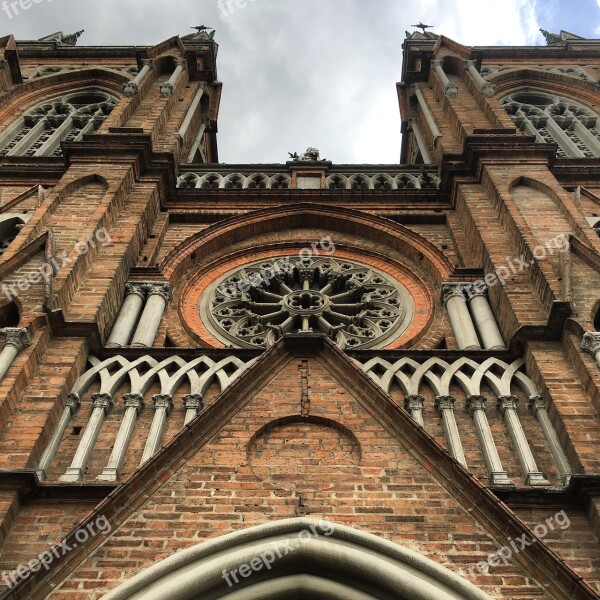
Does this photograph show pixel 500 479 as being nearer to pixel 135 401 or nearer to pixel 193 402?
pixel 193 402

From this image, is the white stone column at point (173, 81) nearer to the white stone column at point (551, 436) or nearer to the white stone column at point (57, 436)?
the white stone column at point (57, 436)

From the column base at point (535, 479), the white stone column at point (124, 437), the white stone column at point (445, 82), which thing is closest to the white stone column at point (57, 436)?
the white stone column at point (124, 437)

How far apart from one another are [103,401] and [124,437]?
627 millimetres

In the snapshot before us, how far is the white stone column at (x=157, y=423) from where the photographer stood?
6.62 meters

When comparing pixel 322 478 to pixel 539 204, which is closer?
pixel 322 478

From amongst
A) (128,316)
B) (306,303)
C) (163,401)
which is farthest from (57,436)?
(306,303)

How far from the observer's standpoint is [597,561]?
551 cm

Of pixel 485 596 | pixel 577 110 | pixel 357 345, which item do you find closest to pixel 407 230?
pixel 357 345

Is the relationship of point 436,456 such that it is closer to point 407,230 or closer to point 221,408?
point 221,408

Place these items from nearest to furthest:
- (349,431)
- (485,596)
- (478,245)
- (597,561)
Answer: (485,596) < (597,561) < (349,431) < (478,245)

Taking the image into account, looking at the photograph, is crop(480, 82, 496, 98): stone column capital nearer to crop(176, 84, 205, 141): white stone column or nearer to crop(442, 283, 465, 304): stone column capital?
crop(176, 84, 205, 141): white stone column

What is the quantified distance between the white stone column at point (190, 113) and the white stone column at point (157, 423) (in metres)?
8.75

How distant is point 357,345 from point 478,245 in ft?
8.30

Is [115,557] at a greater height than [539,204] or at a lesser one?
lesser
